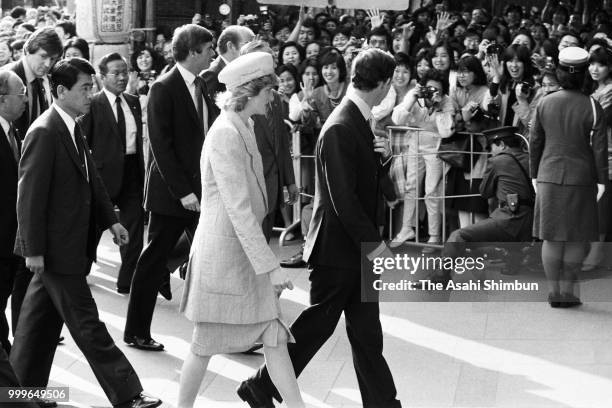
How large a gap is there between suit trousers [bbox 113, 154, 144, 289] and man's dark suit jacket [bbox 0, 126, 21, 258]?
2.36 meters

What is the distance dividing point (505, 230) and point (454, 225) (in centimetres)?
131

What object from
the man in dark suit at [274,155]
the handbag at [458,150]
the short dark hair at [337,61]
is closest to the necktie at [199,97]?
the man in dark suit at [274,155]

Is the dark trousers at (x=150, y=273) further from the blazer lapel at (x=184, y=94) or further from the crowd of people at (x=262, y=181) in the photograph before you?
the blazer lapel at (x=184, y=94)

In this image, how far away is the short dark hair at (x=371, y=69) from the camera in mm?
5434

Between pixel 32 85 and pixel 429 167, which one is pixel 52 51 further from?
pixel 429 167

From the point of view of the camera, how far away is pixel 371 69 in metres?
5.44

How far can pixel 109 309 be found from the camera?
8.15 meters

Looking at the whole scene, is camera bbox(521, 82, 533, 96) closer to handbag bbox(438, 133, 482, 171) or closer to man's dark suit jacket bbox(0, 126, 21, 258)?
handbag bbox(438, 133, 482, 171)

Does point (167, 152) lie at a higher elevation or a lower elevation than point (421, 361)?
higher

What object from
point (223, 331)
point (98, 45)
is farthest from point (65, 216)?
point (98, 45)

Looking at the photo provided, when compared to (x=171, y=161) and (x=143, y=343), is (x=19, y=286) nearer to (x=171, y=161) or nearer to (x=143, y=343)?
(x=143, y=343)

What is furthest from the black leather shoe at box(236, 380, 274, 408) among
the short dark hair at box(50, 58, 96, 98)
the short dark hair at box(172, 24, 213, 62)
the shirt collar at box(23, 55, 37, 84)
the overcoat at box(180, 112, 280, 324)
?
the shirt collar at box(23, 55, 37, 84)

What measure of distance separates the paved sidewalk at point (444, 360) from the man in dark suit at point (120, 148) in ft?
1.71

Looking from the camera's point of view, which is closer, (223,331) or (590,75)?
(223,331)
